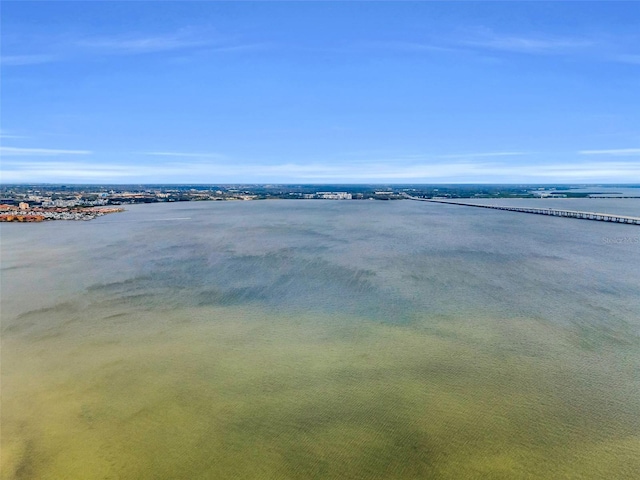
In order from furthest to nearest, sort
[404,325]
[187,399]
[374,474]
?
[404,325], [187,399], [374,474]

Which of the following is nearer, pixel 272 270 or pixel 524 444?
pixel 524 444

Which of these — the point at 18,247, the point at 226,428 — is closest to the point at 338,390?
the point at 226,428

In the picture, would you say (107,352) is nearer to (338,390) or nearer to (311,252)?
(338,390)

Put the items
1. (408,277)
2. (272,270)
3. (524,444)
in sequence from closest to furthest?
(524,444), (408,277), (272,270)

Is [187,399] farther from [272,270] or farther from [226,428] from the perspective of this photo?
[272,270]

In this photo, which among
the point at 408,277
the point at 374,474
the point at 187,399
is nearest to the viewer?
the point at 374,474

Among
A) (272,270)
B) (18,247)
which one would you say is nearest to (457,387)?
(272,270)
